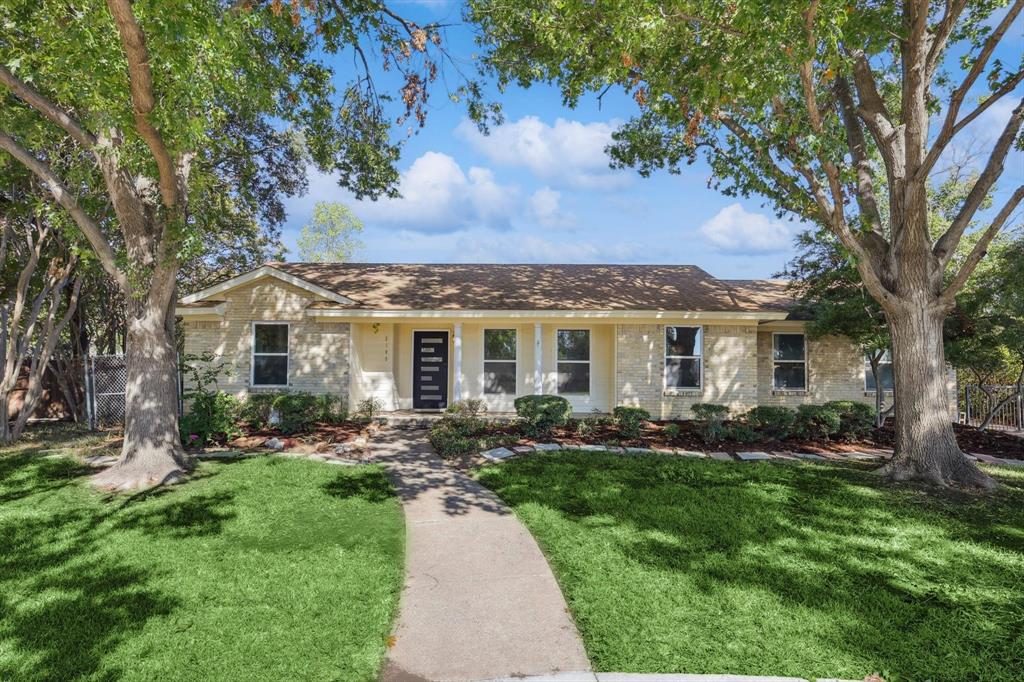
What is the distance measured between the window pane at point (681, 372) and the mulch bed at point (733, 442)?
211cm

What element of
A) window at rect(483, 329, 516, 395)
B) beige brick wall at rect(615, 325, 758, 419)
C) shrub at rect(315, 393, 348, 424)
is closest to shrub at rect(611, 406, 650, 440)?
beige brick wall at rect(615, 325, 758, 419)

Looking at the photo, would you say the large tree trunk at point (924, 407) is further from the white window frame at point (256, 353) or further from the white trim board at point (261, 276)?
the white window frame at point (256, 353)

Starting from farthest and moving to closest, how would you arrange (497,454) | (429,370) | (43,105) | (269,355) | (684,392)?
(429,370)
(684,392)
(269,355)
(497,454)
(43,105)

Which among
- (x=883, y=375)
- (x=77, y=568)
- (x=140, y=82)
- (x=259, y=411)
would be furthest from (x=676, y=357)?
(x=77, y=568)

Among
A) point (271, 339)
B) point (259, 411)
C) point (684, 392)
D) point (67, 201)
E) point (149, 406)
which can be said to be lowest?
point (259, 411)

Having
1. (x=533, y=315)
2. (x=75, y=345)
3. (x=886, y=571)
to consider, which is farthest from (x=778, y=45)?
(x=75, y=345)

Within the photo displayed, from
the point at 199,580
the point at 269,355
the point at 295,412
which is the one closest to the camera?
the point at 199,580

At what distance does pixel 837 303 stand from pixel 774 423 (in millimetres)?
3415

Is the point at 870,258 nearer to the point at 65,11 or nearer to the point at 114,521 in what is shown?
the point at 114,521

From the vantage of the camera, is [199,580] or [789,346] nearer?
[199,580]

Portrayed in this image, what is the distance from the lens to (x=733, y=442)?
10.3 m

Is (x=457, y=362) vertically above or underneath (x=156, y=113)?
underneath

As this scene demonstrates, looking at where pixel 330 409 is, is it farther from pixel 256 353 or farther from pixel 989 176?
pixel 989 176

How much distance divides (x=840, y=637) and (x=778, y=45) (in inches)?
240
